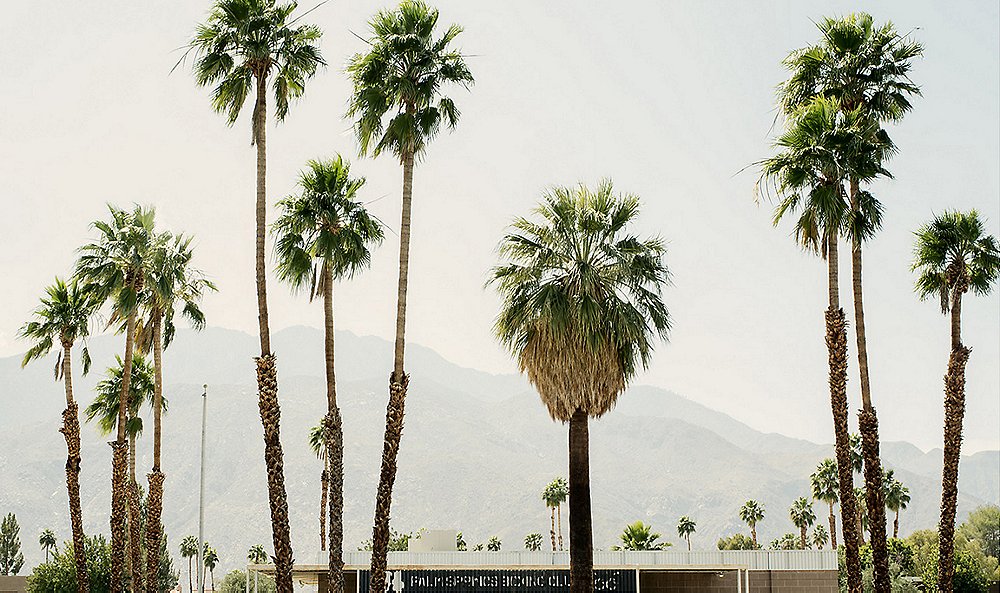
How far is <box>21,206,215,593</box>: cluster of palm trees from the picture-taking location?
132ft

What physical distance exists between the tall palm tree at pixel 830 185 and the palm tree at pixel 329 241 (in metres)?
11.9

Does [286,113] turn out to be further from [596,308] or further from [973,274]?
[973,274]

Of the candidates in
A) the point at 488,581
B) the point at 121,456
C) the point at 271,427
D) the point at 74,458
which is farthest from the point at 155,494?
the point at 271,427

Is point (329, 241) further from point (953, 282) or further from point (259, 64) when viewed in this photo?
point (953, 282)

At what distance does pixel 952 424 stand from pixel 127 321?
91.3 feet

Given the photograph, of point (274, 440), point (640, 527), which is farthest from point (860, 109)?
point (640, 527)

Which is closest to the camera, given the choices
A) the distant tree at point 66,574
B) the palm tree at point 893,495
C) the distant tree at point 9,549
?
the distant tree at point 66,574

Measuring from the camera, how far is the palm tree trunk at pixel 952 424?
35812 mm

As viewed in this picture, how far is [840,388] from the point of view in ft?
96.0

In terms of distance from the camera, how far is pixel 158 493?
1592 inches

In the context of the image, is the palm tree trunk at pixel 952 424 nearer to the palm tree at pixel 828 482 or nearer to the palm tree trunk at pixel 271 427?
the palm tree trunk at pixel 271 427

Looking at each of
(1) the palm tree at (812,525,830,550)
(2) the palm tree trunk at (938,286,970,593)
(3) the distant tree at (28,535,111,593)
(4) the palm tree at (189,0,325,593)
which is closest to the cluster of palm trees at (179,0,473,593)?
(4) the palm tree at (189,0,325,593)

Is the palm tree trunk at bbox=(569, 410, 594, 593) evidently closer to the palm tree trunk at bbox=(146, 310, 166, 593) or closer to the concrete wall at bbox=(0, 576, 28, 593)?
the palm tree trunk at bbox=(146, 310, 166, 593)

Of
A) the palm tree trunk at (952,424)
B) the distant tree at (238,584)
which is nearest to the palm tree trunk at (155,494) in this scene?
the palm tree trunk at (952,424)
